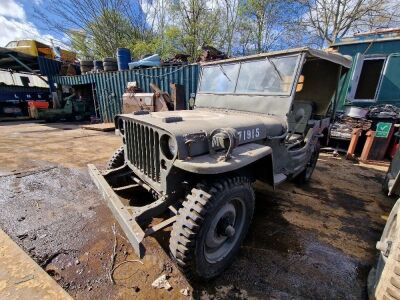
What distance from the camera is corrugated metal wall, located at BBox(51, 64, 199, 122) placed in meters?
7.81

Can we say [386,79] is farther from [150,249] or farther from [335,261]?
[150,249]

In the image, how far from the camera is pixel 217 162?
1.78 metres

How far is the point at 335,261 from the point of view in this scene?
91.4 inches

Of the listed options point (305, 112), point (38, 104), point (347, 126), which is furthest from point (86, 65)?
point (347, 126)

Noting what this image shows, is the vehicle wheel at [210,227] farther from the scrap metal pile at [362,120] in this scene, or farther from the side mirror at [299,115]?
the scrap metal pile at [362,120]

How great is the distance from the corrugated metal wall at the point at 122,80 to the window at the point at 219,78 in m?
4.07

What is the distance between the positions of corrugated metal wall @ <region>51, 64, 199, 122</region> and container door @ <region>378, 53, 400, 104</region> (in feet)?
18.7

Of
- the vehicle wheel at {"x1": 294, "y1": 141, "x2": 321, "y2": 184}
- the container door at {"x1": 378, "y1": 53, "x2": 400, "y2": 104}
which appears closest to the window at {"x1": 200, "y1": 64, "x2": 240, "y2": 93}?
the vehicle wheel at {"x1": 294, "y1": 141, "x2": 321, "y2": 184}

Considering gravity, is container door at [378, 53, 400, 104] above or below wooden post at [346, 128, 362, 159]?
above

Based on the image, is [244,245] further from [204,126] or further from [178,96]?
[178,96]

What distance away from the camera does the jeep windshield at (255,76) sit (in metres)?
2.75

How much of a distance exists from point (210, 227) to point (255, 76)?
2133 mm

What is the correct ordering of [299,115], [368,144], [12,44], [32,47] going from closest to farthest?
[299,115], [368,144], [32,47], [12,44]

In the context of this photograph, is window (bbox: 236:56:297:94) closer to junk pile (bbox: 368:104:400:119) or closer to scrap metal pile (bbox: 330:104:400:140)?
scrap metal pile (bbox: 330:104:400:140)
